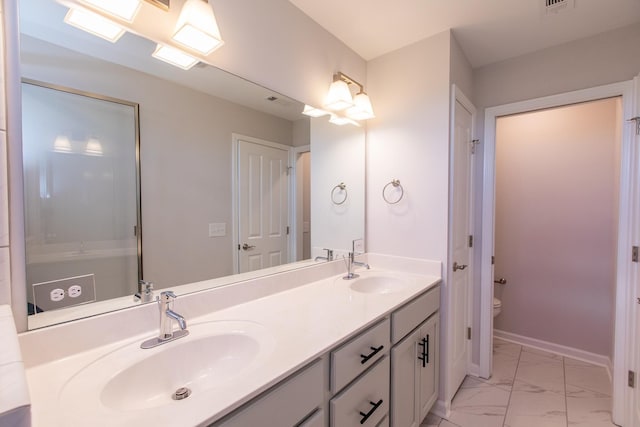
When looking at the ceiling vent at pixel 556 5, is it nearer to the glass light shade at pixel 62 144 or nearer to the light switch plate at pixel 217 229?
the light switch plate at pixel 217 229

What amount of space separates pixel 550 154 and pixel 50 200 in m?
3.40

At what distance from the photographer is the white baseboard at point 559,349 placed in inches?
91.5

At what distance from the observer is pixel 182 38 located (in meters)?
1.08

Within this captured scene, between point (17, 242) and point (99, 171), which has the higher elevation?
point (99, 171)

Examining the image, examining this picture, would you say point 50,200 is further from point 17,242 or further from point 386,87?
point 386,87

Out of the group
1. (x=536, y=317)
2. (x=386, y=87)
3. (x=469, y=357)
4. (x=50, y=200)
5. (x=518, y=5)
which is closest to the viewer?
(x=50, y=200)

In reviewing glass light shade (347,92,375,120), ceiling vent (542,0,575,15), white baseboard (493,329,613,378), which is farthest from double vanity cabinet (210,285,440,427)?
ceiling vent (542,0,575,15)

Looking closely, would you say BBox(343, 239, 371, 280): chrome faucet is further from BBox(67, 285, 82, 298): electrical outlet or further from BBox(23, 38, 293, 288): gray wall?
BBox(67, 285, 82, 298): electrical outlet

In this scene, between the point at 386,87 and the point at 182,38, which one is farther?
the point at 386,87

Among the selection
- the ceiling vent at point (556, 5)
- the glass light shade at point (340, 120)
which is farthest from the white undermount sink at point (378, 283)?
the ceiling vent at point (556, 5)

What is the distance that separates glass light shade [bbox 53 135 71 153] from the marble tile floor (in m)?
2.24

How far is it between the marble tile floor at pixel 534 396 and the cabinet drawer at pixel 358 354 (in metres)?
0.96

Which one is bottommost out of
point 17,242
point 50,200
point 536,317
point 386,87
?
point 536,317

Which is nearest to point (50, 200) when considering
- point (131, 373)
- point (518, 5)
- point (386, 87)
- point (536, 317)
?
point (131, 373)
